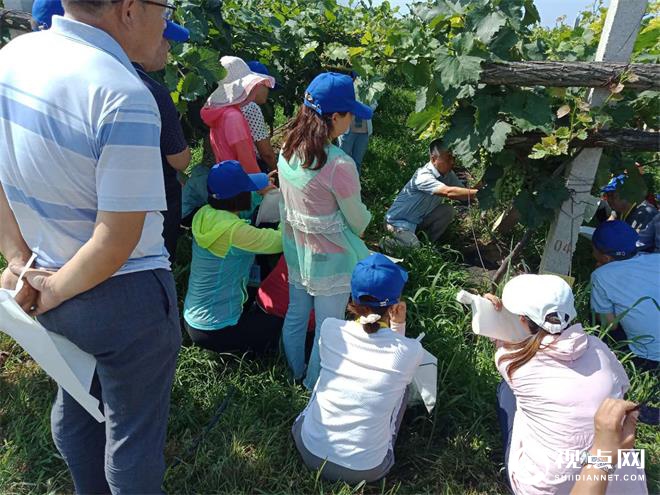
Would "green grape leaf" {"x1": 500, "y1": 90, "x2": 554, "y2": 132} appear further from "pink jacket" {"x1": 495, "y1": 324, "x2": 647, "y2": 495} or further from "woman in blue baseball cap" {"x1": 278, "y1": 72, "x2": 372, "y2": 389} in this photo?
"pink jacket" {"x1": 495, "y1": 324, "x2": 647, "y2": 495}

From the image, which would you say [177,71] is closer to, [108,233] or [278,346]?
[278,346]

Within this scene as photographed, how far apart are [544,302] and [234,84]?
6.94 feet

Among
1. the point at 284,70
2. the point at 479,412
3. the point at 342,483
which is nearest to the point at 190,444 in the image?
the point at 342,483

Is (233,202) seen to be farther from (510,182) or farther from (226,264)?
(510,182)

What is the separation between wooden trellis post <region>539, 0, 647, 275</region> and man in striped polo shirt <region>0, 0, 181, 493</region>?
7.24 ft

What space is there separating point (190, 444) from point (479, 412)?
1270 mm

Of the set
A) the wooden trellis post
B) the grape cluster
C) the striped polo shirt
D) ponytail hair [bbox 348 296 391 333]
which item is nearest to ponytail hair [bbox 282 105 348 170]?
ponytail hair [bbox 348 296 391 333]

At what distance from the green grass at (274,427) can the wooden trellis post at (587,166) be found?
0.29 meters

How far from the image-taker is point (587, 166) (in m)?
2.87

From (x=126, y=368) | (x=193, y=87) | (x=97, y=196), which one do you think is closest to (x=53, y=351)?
(x=126, y=368)

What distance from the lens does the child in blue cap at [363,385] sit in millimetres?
2029

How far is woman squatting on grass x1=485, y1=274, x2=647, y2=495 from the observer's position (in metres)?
1.83

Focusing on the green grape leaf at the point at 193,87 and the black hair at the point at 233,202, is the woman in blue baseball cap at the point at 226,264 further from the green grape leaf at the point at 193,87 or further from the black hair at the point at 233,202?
the green grape leaf at the point at 193,87

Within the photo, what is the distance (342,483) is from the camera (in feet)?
6.86
